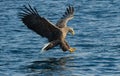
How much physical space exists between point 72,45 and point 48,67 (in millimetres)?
2740

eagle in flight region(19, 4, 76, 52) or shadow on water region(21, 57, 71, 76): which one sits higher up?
eagle in flight region(19, 4, 76, 52)

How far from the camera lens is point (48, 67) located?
51.2 ft

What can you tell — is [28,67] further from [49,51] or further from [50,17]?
[50,17]

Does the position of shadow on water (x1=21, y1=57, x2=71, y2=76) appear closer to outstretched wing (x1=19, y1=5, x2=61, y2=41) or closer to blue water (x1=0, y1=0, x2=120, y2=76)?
blue water (x1=0, y1=0, x2=120, y2=76)

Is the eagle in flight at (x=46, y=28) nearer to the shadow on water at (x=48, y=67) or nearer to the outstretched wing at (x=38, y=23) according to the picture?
the outstretched wing at (x=38, y=23)

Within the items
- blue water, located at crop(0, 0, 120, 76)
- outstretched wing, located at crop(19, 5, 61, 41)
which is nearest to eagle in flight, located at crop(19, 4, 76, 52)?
outstretched wing, located at crop(19, 5, 61, 41)

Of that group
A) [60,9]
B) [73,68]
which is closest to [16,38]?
[73,68]

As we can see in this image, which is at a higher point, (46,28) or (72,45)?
(46,28)

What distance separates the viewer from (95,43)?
60.2 ft

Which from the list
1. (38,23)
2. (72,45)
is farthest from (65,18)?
(38,23)

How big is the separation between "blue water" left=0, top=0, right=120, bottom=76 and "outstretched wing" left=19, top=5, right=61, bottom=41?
628 millimetres

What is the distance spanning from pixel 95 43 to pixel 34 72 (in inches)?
149

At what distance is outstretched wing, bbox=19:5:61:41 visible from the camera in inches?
630

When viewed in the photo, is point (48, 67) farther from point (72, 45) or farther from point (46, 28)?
point (72, 45)
